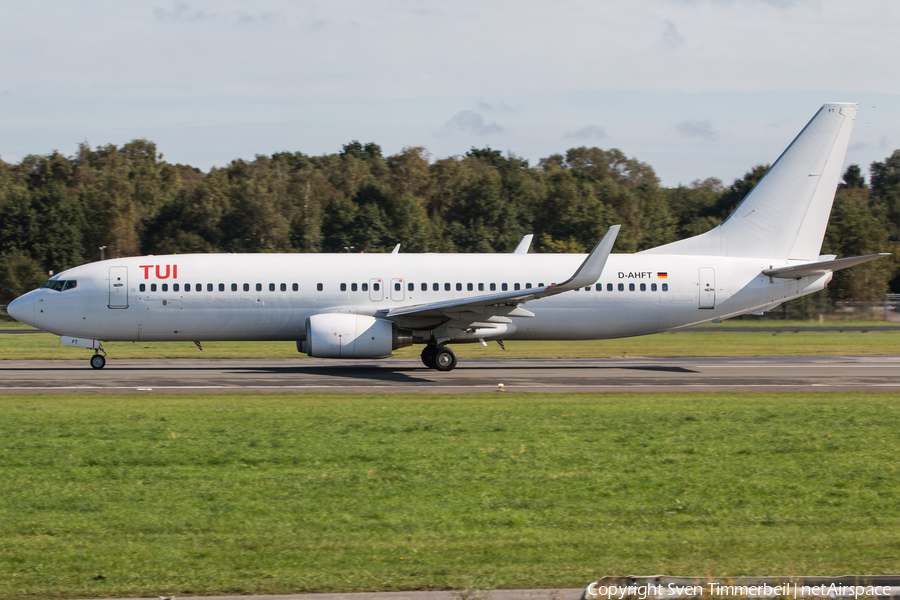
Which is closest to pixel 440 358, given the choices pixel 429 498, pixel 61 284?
pixel 61 284

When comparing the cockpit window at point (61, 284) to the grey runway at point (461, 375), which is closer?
the grey runway at point (461, 375)

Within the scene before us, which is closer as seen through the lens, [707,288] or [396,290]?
[396,290]

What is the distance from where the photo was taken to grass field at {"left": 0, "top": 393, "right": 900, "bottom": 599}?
720 cm

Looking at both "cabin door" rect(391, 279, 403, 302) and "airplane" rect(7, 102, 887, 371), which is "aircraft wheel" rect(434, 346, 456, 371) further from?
"cabin door" rect(391, 279, 403, 302)

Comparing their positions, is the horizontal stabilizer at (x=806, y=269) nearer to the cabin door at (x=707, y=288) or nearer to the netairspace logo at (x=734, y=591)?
the cabin door at (x=707, y=288)

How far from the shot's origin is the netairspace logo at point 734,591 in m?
6.18

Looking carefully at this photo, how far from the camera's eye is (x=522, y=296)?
23656mm

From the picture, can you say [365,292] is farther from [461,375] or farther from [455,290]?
[461,375]

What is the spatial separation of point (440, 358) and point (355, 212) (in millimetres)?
55818

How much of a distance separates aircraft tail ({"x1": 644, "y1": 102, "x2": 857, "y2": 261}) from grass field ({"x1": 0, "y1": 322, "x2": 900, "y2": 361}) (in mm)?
5216

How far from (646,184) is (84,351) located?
85.7 metres

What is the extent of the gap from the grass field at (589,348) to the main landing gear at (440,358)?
19.0 ft

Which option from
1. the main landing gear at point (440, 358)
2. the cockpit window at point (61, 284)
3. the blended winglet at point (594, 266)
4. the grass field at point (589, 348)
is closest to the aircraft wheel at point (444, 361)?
the main landing gear at point (440, 358)

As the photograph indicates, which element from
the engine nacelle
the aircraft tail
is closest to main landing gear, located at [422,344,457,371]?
the engine nacelle
